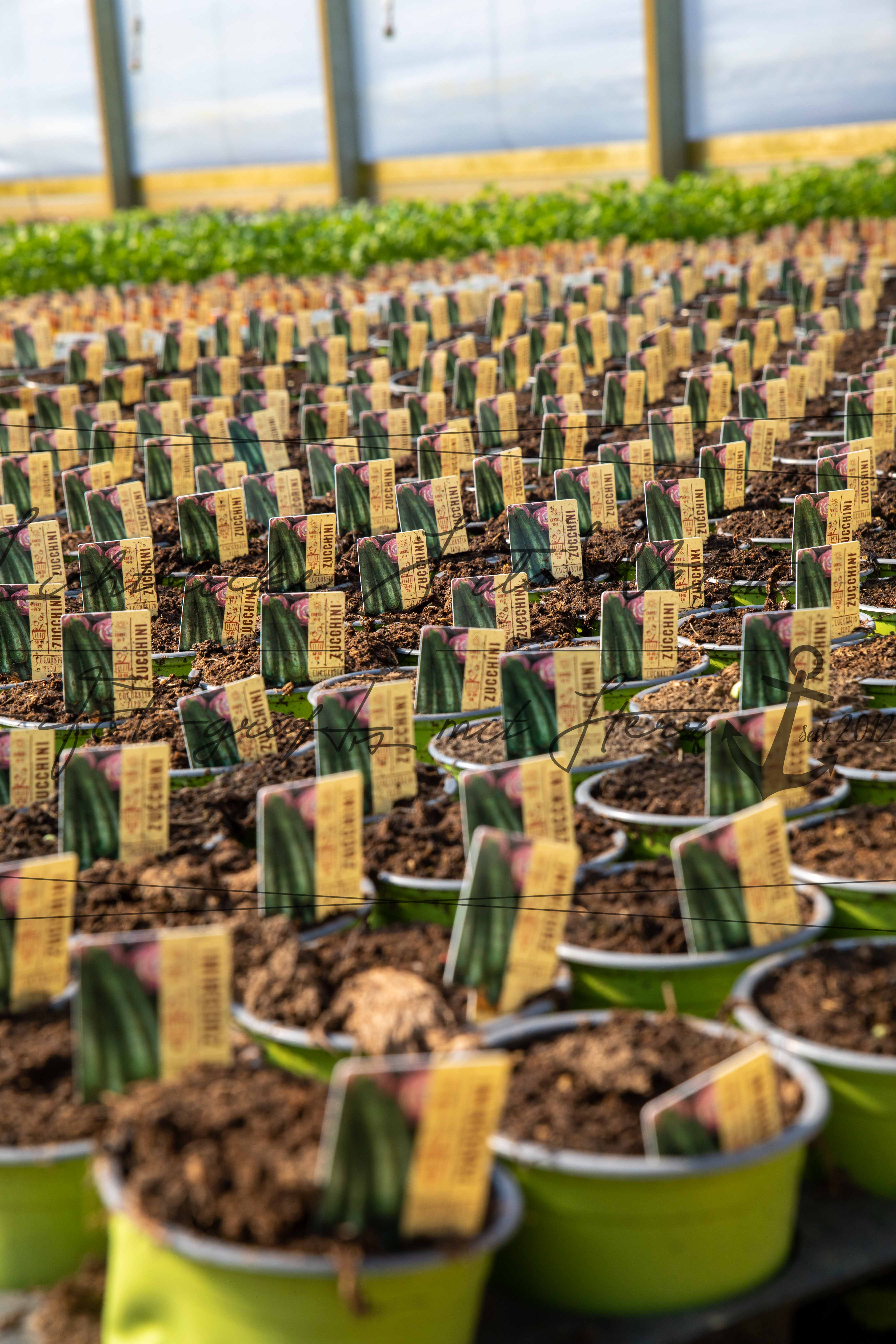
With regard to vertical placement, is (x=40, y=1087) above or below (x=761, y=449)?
below

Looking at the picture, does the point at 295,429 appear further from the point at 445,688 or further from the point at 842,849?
the point at 842,849

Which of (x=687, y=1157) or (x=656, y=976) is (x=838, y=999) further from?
(x=687, y=1157)

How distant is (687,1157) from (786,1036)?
30 centimetres

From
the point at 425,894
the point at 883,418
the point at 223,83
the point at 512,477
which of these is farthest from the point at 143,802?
the point at 223,83

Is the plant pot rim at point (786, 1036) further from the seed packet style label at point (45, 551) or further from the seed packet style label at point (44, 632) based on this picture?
the seed packet style label at point (45, 551)

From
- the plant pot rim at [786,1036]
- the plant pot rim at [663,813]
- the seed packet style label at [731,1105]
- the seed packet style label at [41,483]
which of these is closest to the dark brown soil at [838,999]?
the plant pot rim at [786,1036]

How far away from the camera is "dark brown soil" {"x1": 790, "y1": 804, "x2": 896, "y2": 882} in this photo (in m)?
2.44

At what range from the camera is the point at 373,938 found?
7.68 ft

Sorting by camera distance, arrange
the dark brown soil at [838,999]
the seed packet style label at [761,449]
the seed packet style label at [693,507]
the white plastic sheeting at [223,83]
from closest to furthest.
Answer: the dark brown soil at [838,999] → the seed packet style label at [693,507] → the seed packet style label at [761,449] → the white plastic sheeting at [223,83]

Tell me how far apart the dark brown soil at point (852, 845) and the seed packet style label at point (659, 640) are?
0.73 metres

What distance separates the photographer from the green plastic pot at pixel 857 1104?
1945 millimetres

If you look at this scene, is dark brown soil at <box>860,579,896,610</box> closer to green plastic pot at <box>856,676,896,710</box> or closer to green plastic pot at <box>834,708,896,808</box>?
green plastic pot at <box>856,676,896,710</box>

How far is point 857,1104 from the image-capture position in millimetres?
1976

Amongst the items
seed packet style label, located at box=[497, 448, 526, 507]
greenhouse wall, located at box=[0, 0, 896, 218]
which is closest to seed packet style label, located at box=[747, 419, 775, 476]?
seed packet style label, located at box=[497, 448, 526, 507]
